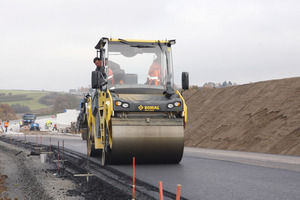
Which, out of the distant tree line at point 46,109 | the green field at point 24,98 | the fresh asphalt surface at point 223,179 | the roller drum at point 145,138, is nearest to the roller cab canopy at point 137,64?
the roller drum at point 145,138

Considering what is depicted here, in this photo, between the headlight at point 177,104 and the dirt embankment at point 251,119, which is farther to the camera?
the dirt embankment at point 251,119

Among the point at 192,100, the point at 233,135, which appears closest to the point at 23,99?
the point at 192,100

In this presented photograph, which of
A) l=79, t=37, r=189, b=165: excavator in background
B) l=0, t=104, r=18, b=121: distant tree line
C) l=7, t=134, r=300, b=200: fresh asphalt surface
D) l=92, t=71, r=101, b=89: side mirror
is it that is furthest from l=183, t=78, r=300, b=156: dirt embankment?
l=0, t=104, r=18, b=121: distant tree line

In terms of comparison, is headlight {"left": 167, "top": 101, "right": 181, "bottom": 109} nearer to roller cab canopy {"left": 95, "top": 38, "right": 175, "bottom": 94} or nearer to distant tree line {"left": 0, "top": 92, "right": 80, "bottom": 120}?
roller cab canopy {"left": 95, "top": 38, "right": 175, "bottom": 94}

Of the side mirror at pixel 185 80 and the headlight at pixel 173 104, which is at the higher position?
the side mirror at pixel 185 80

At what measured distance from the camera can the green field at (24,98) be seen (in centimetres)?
13591

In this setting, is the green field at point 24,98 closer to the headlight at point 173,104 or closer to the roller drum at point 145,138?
the roller drum at point 145,138

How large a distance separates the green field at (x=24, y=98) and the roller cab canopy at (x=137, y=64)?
125 metres

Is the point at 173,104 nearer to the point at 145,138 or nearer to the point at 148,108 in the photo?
the point at 148,108

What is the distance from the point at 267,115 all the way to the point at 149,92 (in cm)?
1204

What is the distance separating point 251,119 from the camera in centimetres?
2253

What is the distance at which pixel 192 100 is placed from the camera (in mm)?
33156

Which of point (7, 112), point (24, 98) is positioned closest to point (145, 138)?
point (7, 112)

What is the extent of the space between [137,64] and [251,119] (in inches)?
491
